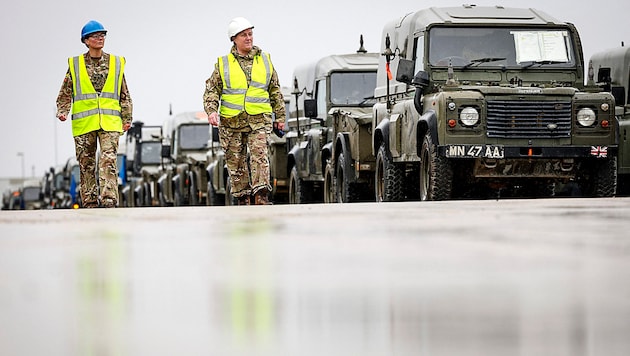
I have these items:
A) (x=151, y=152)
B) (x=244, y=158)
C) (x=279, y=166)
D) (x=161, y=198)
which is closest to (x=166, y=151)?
(x=161, y=198)

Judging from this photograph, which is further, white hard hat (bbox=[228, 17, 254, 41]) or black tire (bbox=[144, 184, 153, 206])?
black tire (bbox=[144, 184, 153, 206])

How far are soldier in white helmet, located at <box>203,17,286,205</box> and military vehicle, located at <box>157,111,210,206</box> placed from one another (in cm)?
1482

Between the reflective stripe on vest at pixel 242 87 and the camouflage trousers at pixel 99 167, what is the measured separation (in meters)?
1.17

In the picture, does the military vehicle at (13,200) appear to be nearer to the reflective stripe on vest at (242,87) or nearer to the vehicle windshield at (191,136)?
the vehicle windshield at (191,136)

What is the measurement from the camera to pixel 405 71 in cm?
1600

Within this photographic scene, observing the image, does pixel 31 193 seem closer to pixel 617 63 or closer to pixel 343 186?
pixel 343 186

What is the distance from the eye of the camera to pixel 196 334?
324cm

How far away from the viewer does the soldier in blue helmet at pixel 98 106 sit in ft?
47.2

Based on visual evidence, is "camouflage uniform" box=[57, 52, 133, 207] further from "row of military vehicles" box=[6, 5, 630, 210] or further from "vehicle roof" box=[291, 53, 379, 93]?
"vehicle roof" box=[291, 53, 379, 93]

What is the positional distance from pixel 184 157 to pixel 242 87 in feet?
57.4

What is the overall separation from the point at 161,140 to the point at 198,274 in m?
32.3

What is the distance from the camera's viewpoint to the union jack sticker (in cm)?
1550

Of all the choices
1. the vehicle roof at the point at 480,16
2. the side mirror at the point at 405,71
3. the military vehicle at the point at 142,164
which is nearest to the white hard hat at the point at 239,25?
the side mirror at the point at 405,71

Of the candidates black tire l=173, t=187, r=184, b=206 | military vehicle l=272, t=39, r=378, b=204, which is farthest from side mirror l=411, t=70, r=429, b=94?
black tire l=173, t=187, r=184, b=206
